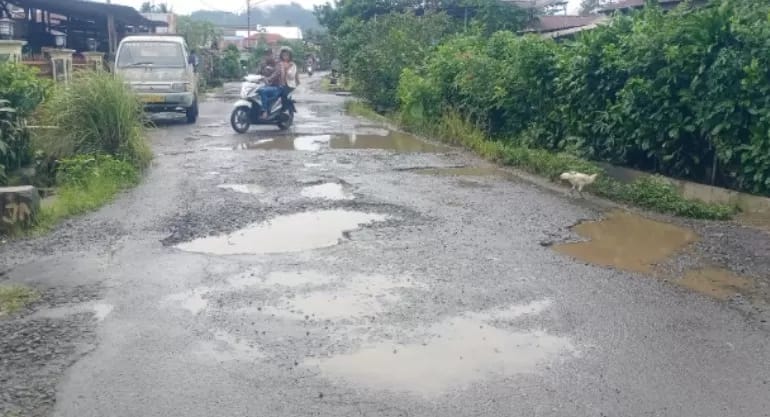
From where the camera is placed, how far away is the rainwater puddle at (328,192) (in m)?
9.12

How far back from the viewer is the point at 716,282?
598 cm

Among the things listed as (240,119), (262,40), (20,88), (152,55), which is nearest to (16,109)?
(20,88)

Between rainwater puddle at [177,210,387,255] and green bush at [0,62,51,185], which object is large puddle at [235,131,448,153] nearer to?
green bush at [0,62,51,185]

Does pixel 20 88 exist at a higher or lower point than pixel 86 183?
higher

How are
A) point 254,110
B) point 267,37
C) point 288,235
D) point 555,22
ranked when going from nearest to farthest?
point 288,235 → point 254,110 → point 555,22 → point 267,37

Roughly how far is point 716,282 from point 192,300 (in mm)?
3926

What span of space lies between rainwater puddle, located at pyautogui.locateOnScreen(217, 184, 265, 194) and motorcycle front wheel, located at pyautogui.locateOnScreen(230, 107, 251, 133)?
21.3ft

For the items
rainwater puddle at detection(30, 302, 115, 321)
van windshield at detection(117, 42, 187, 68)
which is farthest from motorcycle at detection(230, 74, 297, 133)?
rainwater puddle at detection(30, 302, 115, 321)

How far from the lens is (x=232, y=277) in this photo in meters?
5.90

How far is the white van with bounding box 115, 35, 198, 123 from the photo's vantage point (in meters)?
17.4

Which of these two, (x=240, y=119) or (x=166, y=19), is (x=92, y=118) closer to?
(x=240, y=119)

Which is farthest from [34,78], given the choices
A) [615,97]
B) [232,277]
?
[615,97]

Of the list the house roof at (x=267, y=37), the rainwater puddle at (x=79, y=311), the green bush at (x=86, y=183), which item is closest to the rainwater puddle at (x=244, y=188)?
the green bush at (x=86, y=183)

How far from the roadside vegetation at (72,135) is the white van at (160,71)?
240 inches
